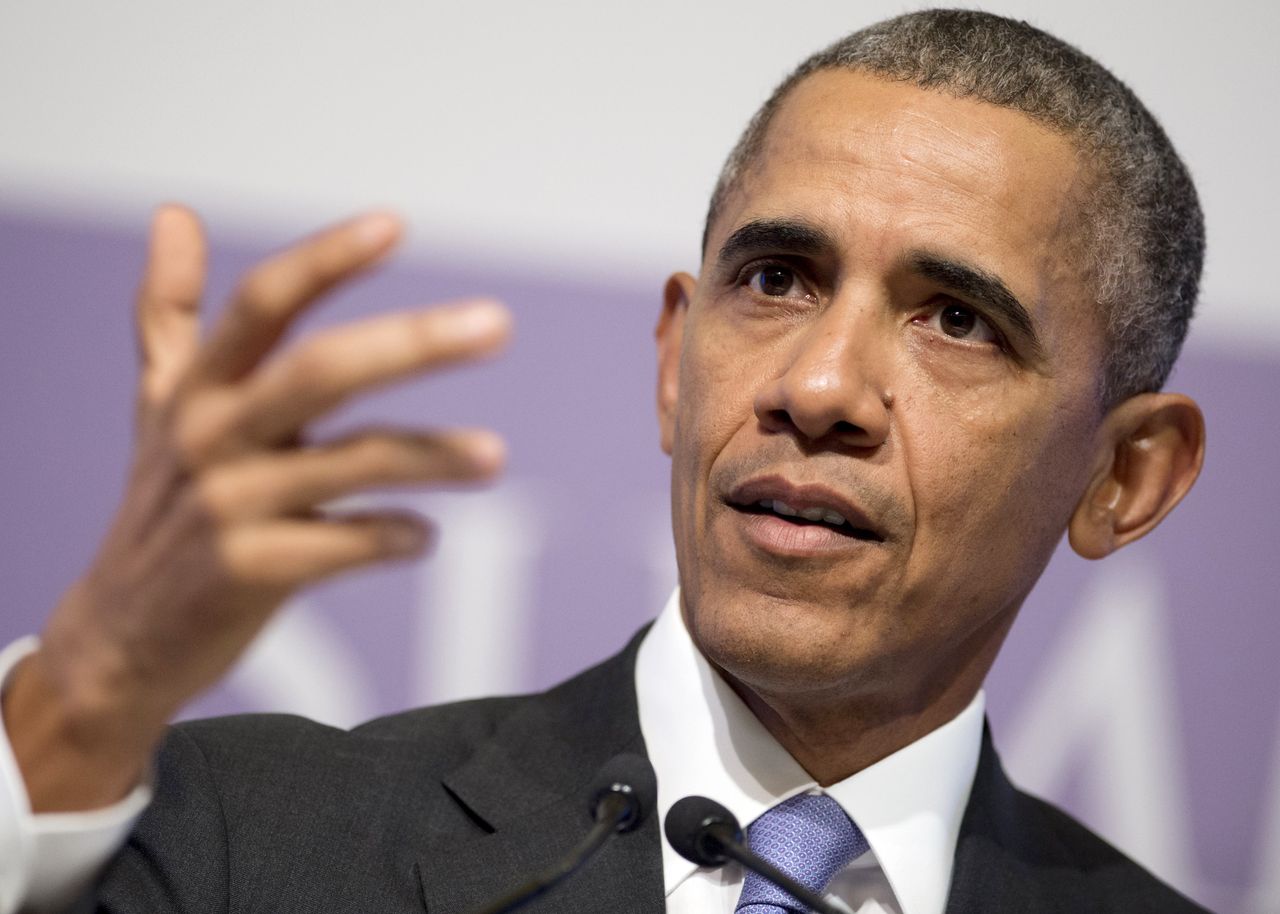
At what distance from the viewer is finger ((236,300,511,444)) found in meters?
1.16

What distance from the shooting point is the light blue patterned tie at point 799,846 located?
2.00 meters

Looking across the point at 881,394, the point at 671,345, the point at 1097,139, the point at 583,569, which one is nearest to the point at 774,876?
the point at 881,394

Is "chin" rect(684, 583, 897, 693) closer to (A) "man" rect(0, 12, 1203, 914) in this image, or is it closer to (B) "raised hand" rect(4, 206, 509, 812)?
(A) "man" rect(0, 12, 1203, 914)

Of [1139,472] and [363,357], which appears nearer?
[363,357]

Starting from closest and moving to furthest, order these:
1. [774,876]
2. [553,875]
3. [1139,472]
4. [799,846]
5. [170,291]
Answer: [170,291] → [553,875] → [774,876] → [799,846] → [1139,472]

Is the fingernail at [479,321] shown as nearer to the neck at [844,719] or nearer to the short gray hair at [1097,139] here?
the neck at [844,719]

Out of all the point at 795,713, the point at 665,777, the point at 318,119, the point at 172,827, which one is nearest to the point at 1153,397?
the point at 795,713

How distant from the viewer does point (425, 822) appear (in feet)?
6.88

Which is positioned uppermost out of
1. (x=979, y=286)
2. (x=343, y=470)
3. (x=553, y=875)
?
(x=343, y=470)

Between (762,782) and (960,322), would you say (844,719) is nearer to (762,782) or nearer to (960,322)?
(762,782)

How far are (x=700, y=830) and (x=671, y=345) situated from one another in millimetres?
985

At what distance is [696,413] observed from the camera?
7.13ft

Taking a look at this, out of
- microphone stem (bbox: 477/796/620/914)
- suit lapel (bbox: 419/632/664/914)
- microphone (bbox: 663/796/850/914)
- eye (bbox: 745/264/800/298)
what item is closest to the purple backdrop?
suit lapel (bbox: 419/632/664/914)

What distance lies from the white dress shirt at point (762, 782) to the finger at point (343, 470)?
98 cm
